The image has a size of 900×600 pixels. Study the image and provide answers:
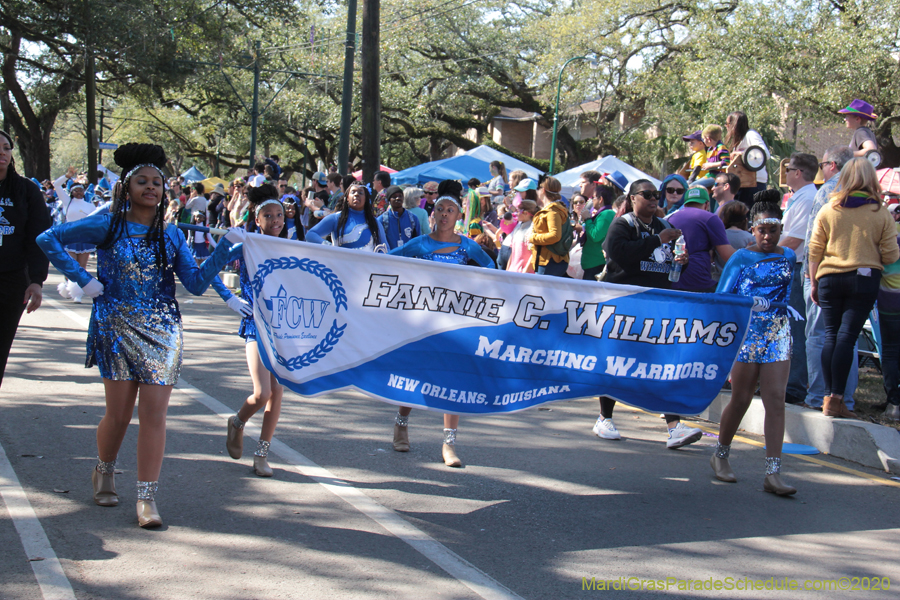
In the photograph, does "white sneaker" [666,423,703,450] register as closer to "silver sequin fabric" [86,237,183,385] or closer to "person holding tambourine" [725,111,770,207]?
"person holding tambourine" [725,111,770,207]

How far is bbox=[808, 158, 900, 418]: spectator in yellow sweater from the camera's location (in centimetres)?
668

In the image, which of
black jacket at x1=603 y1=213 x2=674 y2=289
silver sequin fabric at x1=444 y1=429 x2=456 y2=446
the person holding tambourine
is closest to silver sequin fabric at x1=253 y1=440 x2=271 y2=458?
silver sequin fabric at x1=444 y1=429 x2=456 y2=446

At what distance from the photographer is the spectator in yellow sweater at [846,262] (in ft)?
21.9

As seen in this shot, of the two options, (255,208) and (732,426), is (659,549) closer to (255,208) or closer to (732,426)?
(732,426)

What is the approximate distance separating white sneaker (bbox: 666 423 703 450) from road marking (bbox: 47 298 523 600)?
2.68 meters

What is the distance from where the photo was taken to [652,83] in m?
36.7

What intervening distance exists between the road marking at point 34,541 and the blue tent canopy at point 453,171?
15.8 m

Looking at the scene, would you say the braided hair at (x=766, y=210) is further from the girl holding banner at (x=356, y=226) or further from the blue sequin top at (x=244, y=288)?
the girl holding banner at (x=356, y=226)

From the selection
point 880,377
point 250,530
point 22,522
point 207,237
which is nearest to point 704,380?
point 250,530


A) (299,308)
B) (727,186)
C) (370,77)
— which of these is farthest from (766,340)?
(370,77)

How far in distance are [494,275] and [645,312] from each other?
998 millimetres

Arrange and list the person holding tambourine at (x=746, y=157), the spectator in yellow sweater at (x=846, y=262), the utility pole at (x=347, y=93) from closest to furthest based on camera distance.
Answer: the spectator in yellow sweater at (x=846, y=262) < the person holding tambourine at (x=746, y=157) < the utility pole at (x=347, y=93)

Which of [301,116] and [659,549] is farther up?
[301,116]

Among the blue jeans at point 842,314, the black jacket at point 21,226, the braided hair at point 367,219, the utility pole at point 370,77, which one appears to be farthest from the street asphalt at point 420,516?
the utility pole at point 370,77
